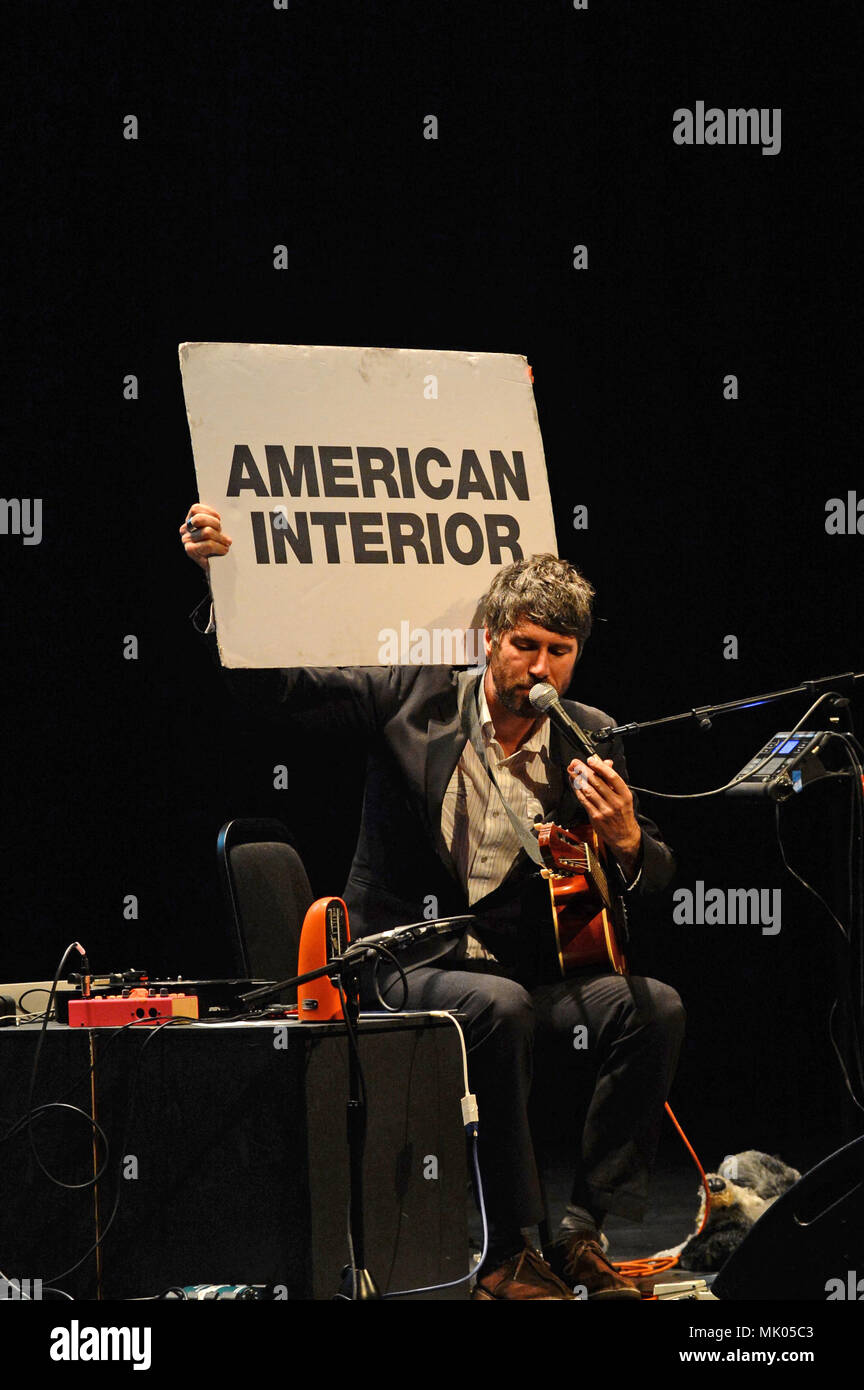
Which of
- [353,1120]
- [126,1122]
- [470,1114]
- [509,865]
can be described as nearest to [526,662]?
[509,865]

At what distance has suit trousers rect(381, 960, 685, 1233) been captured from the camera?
251 cm

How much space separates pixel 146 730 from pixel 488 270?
1.64 m

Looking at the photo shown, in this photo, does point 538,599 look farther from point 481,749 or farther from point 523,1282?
point 523,1282

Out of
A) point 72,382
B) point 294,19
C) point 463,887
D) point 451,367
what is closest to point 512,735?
point 463,887

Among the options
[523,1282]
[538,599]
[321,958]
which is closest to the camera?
[321,958]

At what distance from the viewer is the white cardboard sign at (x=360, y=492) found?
108 inches

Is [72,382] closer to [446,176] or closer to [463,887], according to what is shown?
[446,176]

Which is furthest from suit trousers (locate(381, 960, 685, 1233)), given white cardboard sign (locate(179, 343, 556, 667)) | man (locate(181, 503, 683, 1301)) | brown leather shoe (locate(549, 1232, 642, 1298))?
white cardboard sign (locate(179, 343, 556, 667))

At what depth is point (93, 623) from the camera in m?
3.93

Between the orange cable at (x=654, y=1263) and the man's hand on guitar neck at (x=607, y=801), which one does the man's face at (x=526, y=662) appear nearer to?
the man's hand on guitar neck at (x=607, y=801)

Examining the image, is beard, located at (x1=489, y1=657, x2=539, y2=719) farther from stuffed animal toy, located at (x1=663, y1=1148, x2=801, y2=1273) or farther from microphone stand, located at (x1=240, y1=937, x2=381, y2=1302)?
stuffed animal toy, located at (x1=663, y1=1148, x2=801, y2=1273)

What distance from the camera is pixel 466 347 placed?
13.8 ft

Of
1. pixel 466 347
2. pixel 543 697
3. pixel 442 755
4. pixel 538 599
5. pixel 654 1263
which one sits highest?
pixel 466 347

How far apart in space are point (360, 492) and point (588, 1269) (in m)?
1.48
